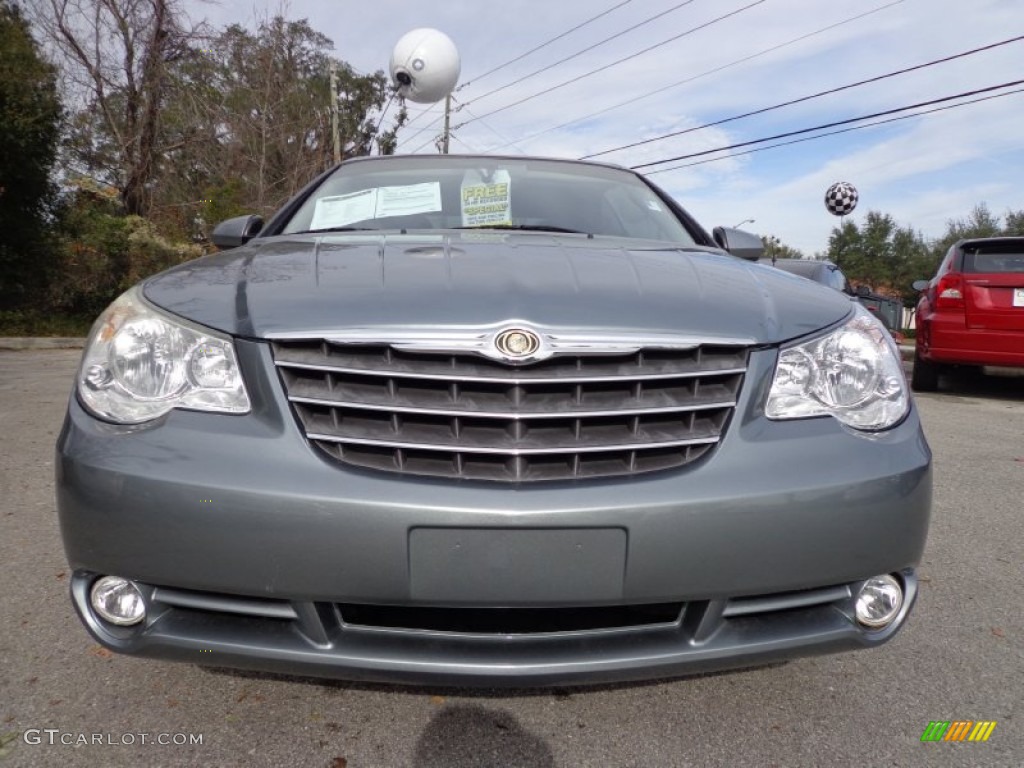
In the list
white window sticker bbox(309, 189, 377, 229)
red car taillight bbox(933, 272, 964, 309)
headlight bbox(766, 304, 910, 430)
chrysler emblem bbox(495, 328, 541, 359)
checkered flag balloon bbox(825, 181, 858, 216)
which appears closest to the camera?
chrysler emblem bbox(495, 328, 541, 359)

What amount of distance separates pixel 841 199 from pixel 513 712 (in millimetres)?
16307

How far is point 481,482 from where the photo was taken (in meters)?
1.25

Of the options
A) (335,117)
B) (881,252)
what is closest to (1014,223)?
(881,252)

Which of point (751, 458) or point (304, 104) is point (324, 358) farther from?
point (304, 104)

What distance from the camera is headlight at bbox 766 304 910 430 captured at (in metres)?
1.45

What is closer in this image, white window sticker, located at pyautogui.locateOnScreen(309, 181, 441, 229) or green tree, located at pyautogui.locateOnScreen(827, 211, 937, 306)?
white window sticker, located at pyautogui.locateOnScreen(309, 181, 441, 229)

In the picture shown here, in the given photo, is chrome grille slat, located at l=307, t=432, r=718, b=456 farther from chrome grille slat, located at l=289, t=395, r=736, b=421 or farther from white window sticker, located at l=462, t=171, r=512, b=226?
white window sticker, located at l=462, t=171, r=512, b=226

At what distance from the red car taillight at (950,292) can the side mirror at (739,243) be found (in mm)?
4906

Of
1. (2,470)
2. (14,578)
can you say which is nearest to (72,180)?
(2,470)

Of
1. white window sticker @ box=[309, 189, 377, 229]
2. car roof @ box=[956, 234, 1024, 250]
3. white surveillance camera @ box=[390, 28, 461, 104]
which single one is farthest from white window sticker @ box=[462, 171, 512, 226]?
white surveillance camera @ box=[390, 28, 461, 104]

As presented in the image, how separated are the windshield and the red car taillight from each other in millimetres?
5020

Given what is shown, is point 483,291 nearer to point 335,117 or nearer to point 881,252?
point 335,117

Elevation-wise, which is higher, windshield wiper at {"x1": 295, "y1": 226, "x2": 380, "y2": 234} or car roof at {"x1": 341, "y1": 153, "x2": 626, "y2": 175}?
car roof at {"x1": 341, "y1": 153, "x2": 626, "y2": 175}

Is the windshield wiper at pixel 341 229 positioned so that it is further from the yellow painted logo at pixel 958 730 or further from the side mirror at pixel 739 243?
the yellow painted logo at pixel 958 730
